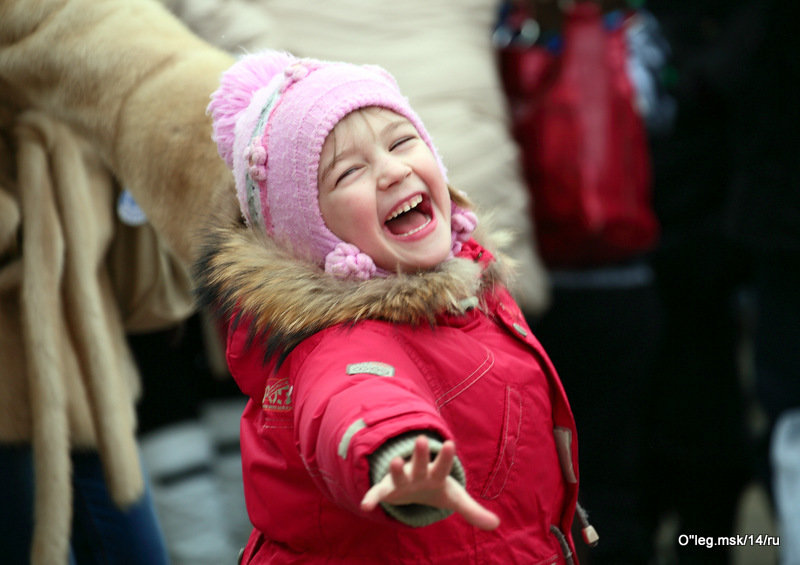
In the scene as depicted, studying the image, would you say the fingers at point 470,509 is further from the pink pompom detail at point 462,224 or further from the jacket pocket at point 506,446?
the pink pompom detail at point 462,224

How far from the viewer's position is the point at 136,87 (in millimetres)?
1656

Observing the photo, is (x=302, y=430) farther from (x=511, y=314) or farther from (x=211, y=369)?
(x=211, y=369)

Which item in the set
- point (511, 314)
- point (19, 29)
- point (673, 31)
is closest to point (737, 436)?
point (673, 31)

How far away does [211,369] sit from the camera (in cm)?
278

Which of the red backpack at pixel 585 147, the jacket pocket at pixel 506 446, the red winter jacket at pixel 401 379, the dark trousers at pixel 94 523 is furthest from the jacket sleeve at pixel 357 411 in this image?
the red backpack at pixel 585 147

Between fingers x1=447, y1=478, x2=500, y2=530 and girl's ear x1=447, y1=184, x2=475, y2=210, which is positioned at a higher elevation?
girl's ear x1=447, y1=184, x2=475, y2=210

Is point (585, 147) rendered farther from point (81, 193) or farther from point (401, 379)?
point (401, 379)

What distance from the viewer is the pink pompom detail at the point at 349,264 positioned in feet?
4.44

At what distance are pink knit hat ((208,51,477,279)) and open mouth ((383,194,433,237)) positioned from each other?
0.23 feet

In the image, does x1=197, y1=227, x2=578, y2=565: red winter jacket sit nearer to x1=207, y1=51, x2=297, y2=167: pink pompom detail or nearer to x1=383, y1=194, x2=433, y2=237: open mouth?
x1=383, y1=194, x2=433, y2=237: open mouth

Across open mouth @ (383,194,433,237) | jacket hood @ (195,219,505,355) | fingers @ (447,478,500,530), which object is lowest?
fingers @ (447,478,500,530)

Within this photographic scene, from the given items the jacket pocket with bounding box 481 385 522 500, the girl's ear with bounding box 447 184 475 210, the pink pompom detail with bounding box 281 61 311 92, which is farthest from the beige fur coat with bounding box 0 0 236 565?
the jacket pocket with bounding box 481 385 522 500

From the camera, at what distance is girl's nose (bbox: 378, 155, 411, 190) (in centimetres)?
137

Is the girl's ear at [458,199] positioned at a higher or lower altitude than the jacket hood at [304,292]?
higher
